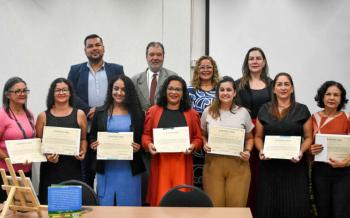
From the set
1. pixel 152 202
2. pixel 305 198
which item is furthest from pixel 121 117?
pixel 305 198

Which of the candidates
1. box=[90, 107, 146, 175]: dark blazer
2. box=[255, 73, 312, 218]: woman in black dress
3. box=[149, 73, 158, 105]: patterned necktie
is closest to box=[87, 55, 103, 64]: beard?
box=[149, 73, 158, 105]: patterned necktie

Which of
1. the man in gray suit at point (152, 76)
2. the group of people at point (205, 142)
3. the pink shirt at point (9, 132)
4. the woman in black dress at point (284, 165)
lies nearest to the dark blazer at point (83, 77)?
the man in gray suit at point (152, 76)

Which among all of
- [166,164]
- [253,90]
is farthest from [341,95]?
[166,164]

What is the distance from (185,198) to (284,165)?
1.38m

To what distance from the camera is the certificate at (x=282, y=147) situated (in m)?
→ 4.34

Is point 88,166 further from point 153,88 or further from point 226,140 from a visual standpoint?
point 226,140

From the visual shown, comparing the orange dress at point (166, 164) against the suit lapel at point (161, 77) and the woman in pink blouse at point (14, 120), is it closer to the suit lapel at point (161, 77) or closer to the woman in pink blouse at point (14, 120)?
the suit lapel at point (161, 77)

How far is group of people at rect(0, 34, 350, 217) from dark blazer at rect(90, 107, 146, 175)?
0.01 m

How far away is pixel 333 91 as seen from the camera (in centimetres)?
452

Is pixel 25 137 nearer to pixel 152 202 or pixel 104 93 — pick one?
pixel 104 93

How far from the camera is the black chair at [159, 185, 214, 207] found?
140 inches

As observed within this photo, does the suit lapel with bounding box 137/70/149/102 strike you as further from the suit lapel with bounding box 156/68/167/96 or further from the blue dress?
the blue dress

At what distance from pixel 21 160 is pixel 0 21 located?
332cm

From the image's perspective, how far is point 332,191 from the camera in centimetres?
441
